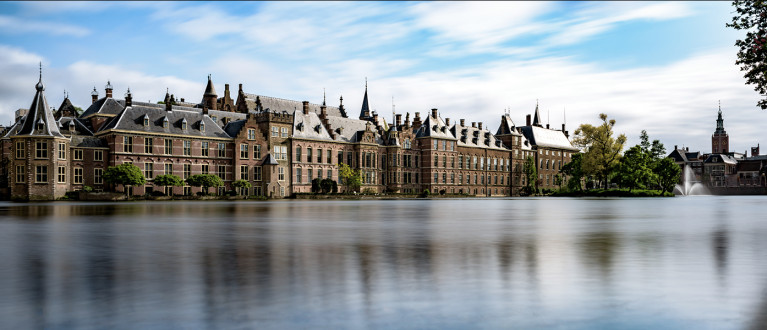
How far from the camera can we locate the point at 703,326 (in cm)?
619

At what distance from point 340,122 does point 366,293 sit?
8742 centimetres

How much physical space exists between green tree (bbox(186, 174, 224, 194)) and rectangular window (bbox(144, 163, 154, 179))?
162 inches

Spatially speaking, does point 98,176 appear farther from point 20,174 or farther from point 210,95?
point 210,95

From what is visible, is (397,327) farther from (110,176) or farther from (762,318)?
(110,176)

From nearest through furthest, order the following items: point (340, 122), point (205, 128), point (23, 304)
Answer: point (23, 304), point (205, 128), point (340, 122)

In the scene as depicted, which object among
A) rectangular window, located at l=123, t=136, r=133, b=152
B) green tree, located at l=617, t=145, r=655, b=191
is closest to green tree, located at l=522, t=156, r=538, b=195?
green tree, located at l=617, t=145, r=655, b=191

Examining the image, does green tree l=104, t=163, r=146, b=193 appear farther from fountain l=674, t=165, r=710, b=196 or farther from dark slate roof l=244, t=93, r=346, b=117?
fountain l=674, t=165, r=710, b=196

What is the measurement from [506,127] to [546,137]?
17469mm

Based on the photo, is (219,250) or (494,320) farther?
(219,250)

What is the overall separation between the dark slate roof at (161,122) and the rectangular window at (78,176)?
5.48 meters

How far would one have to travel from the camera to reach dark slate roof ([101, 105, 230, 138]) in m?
68.8

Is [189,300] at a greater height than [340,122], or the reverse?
[340,122]

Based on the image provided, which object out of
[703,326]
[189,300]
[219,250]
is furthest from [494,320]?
[219,250]

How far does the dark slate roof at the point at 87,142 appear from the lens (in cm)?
6731
